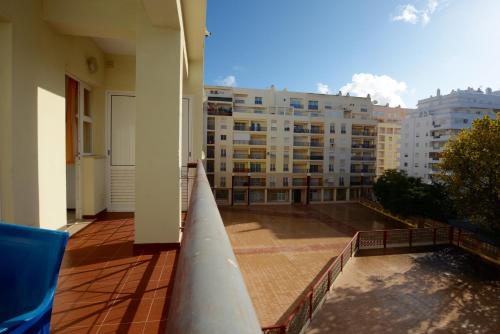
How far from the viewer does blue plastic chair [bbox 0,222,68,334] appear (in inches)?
37.3

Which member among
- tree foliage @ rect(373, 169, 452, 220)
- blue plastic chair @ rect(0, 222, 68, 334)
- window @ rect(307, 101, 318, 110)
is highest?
window @ rect(307, 101, 318, 110)

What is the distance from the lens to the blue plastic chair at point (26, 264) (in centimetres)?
95

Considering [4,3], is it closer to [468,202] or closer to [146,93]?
[146,93]

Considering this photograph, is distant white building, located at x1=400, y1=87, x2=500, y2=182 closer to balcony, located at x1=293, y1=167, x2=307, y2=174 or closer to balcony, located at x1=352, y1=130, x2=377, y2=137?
balcony, located at x1=352, y1=130, x2=377, y2=137

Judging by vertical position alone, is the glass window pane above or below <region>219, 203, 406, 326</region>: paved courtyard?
above

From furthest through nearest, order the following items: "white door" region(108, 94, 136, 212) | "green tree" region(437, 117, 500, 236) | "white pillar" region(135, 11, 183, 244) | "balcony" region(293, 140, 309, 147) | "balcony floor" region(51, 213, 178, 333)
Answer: "balcony" region(293, 140, 309, 147), "green tree" region(437, 117, 500, 236), "white door" region(108, 94, 136, 212), "white pillar" region(135, 11, 183, 244), "balcony floor" region(51, 213, 178, 333)

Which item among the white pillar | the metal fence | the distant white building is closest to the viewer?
the white pillar

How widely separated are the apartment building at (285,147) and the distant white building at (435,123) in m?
7.34

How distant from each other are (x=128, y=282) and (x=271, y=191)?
27.3m

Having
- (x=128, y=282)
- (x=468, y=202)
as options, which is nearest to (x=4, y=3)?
(x=128, y=282)

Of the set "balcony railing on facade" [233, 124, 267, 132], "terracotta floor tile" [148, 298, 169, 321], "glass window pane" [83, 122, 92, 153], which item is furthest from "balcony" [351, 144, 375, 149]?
"terracotta floor tile" [148, 298, 169, 321]

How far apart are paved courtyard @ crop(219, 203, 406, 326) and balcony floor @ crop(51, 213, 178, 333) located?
5.78m

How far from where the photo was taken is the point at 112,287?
2.45 m

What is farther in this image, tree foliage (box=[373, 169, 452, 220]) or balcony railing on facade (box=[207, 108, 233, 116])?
balcony railing on facade (box=[207, 108, 233, 116])
